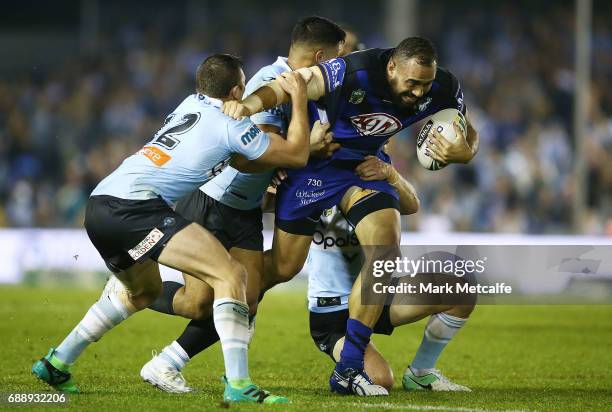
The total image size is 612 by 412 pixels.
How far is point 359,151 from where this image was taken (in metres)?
7.82

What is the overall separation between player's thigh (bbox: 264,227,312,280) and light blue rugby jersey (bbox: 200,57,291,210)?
1.06ft

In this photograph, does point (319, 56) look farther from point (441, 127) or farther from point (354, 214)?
point (354, 214)

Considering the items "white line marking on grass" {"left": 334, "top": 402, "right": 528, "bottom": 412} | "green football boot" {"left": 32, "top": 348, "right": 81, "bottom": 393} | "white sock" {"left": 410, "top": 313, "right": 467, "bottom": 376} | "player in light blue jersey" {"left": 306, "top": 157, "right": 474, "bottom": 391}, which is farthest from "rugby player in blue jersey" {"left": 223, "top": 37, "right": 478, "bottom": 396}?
"green football boot" {"left": 32, "top": 348, "right": 81, "bottom": 393}

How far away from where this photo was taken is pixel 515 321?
13.5 meters

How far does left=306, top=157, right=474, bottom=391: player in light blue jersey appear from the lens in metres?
7.39

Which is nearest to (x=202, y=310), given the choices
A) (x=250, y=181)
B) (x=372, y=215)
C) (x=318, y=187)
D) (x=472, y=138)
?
(x=250, y=181)

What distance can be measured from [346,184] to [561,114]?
13529 millimetres

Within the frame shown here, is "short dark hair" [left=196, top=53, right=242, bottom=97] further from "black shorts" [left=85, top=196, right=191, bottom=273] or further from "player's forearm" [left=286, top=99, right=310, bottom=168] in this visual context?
"black shorts" [left=85, top=196, right=191, bottom=273]

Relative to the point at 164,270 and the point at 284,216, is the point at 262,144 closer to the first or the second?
the point at 284,216

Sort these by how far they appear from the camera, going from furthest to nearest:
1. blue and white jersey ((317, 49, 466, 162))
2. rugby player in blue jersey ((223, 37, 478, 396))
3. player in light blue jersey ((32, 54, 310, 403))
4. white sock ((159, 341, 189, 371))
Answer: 1. blue and white jersey ((317, 49, 466, 162))
2. white sock ((159, 341, 189, 371))
3. rugby player in blue jersey ((223, 37, 478, 396))
4. player in light blue jersey ((32, 54, 310, 403))

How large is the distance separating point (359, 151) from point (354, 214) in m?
0.57

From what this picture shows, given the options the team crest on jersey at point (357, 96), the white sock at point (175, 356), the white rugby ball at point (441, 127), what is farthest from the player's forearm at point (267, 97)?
the white sock at point (175, 356)

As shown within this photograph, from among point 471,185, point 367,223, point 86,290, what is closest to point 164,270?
point 86,290

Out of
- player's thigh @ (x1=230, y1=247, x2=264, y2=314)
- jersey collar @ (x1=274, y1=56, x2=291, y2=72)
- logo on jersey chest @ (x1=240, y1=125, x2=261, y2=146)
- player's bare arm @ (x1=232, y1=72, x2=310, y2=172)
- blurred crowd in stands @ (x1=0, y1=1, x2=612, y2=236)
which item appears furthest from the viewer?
blurred crowd in stands @ (x1=0, y1=1, x2=612, y2=236)
